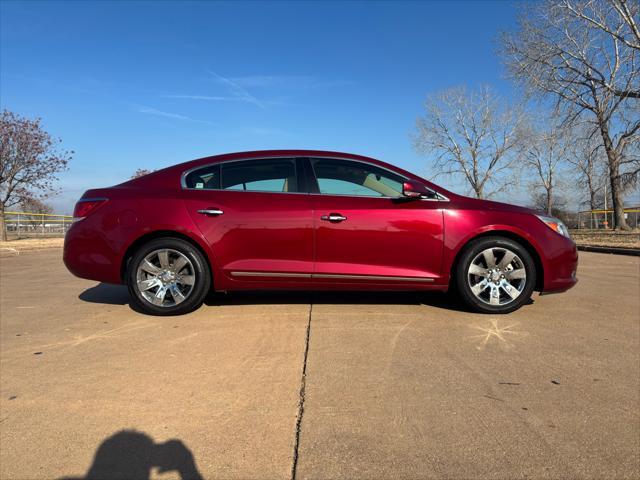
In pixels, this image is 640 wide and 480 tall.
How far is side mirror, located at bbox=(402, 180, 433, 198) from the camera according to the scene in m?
4.02

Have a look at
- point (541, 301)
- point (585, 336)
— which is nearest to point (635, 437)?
point (585, 336)

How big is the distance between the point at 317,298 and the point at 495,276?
6.02 ft

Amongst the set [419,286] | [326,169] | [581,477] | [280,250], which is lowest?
[581,477]

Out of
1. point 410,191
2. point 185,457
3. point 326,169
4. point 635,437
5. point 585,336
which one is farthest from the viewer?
point 326,169

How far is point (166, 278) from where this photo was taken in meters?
4.07

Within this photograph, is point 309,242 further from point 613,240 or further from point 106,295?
point 613,240

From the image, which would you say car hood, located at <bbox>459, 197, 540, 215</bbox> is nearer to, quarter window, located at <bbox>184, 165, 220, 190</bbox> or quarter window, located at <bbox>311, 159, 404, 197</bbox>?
quarter window, located at <bbox>311, 159, 404, 197</bbox>

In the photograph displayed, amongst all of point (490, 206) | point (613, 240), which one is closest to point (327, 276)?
point (490, 206)

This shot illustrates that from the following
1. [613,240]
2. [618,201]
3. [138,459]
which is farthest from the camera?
[618,201]

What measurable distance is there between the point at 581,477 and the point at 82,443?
86.9 inches

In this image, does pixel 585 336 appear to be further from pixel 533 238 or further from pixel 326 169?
pixel 326 169

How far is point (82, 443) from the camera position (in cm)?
203

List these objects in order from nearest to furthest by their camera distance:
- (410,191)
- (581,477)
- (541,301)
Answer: (581,477), (410,191), (541,301)

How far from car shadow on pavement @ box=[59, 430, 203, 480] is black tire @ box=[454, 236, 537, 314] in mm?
2937
